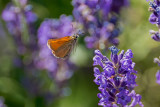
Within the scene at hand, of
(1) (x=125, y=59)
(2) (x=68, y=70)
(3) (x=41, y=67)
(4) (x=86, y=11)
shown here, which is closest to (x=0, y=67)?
(3) (x=41, y=67)

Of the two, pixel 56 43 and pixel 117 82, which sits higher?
pixel 56 43

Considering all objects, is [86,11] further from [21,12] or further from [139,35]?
[139,35]

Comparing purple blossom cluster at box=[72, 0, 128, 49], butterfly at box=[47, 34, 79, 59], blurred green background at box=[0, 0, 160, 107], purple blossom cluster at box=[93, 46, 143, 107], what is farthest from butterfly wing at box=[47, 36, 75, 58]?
blurred green background at box=[0, 0, 160, 107]

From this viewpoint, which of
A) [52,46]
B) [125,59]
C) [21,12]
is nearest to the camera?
[125,59]

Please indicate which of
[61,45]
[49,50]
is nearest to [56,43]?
[61,45]

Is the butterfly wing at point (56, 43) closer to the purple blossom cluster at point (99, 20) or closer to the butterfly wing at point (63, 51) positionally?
the butterfly wing at point (63, 51)

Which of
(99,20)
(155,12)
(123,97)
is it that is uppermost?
(99,20)

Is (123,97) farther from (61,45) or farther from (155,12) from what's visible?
(61,45)
